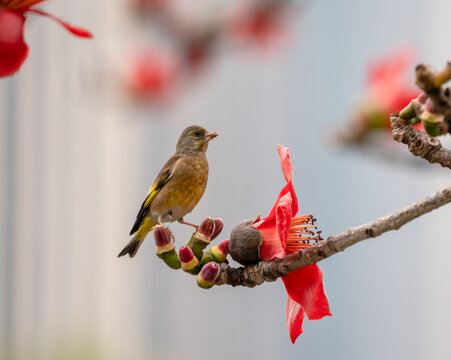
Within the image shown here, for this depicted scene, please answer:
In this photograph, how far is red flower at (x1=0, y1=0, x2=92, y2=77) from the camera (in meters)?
0.46

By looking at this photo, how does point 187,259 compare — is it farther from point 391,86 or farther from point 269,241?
point 391,86

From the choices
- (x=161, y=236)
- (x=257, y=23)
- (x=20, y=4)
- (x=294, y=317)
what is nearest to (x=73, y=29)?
(x=20, y=4)

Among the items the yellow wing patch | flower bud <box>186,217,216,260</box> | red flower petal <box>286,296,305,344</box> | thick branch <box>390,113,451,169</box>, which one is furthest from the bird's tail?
thick branch <box>390,113,451,169</box>

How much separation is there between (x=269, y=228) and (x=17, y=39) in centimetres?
26

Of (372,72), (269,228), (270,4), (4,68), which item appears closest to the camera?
(4,68)

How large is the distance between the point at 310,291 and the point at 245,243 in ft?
0.23

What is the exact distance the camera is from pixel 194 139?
69cm

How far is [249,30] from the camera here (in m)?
2.51

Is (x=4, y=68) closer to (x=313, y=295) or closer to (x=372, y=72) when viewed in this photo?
(x=313, y=295)

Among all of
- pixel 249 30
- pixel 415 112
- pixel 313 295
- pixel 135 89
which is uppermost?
pixel 249 30

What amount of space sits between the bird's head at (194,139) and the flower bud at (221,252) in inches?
4.4

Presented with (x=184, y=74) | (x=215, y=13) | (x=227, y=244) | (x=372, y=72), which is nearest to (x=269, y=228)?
(x=227, y=244)

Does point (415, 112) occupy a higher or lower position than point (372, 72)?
lower

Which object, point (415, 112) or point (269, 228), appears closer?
point (415, 112)
